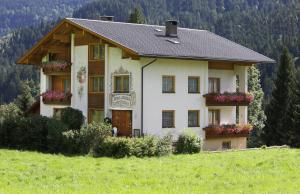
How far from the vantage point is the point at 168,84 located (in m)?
37.2

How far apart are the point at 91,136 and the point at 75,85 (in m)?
10.1

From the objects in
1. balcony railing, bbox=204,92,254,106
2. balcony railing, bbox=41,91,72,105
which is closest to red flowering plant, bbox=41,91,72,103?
balcony railing, bbox=41,91,72,105

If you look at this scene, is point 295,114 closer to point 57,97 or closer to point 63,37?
point 57,97

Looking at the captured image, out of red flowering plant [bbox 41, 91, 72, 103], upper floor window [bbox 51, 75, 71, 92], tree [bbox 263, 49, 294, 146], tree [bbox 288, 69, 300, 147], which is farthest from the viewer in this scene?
tree [bbox 263, 49, 294, 146]

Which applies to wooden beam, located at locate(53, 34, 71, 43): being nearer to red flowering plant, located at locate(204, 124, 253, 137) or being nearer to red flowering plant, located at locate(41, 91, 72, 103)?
red flowering plant, located at locate(41, 91, 72, 103)

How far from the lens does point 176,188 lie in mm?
16953

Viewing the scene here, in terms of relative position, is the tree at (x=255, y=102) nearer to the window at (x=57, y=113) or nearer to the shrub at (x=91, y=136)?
the window at (x=57, y=113)

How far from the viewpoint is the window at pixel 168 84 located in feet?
121

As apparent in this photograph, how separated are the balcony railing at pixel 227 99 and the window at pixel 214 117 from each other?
1.24 meters

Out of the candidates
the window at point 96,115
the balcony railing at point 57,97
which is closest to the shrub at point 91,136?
the window at point 96,115

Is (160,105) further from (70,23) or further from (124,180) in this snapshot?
(124,180)

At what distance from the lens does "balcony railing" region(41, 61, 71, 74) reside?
40.7 meters

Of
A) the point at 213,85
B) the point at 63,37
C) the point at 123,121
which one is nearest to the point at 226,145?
the point at 213,85

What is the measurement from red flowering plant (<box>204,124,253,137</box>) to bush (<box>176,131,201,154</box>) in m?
5.25
